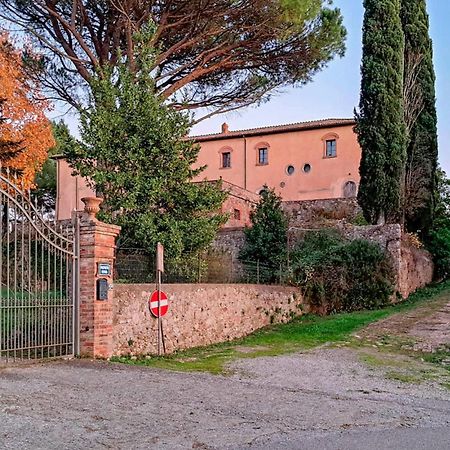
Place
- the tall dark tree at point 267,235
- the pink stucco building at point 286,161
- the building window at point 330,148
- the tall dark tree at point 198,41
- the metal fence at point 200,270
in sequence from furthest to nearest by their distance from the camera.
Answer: the building window at point 330,148, the pink stucco building at point 286,161, the tall dark tree at point 267,235, the tall dark tree at point 198,41, the metal fence at point 200,270

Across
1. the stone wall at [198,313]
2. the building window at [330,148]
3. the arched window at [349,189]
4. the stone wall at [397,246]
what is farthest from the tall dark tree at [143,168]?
the building window at [330,148]

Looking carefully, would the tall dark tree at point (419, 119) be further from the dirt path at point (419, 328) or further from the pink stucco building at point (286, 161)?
the pink stucco building at point (286, 161)

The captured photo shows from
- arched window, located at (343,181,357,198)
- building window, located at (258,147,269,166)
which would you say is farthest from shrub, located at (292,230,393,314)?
building window, located at (258,147,269,166)

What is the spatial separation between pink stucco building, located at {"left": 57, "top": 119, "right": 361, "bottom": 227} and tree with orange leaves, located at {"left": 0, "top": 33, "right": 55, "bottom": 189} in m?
13.5

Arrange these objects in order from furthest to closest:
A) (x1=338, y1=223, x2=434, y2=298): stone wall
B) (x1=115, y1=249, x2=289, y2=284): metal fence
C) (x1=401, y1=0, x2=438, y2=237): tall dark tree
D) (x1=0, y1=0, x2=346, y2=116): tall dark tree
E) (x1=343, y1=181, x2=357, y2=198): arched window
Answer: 1. (x1=343, y1=181, x2=357, y2=198): arched window
2. (x1=401, y1=0, x2=438, y2=237): tall dark tree
3. (x1=338, y1=223, x2=434, y2=298): stone wall
4. (x1=0, y1=0, x2=346, y2=116): tall dark tree
5. (x1=115, y1=249, x2=289, y2=284): metal fence

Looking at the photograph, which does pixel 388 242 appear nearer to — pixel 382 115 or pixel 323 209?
pixel 382 115

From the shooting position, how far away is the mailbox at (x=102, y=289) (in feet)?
33.1

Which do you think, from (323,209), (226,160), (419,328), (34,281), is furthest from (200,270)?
(226,160)

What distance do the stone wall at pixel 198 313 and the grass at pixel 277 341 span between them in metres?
0.27

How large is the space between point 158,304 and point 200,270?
3.10 metres

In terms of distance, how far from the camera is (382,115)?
23.9 meters

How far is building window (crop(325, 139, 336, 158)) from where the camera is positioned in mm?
36281

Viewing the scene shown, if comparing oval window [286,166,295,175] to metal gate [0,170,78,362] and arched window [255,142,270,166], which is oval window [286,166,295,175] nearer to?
arched window [255,142,270,166]

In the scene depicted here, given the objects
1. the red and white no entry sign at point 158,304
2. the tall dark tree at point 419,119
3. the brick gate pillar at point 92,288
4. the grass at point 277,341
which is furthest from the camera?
the tall dark tree at point 419,119
